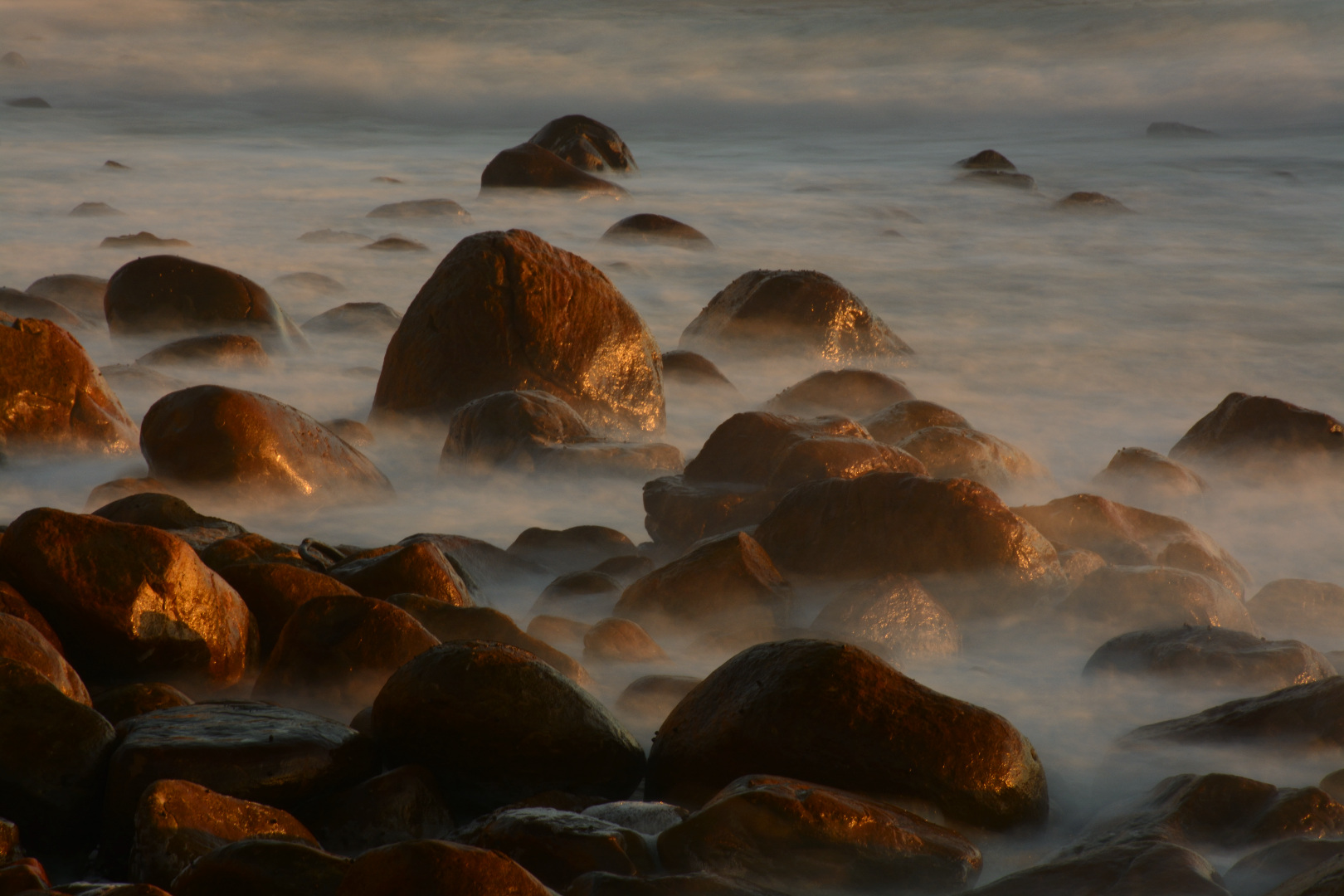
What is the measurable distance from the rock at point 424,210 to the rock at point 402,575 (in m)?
8.34

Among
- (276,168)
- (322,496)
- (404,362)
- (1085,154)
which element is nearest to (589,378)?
(404,362)

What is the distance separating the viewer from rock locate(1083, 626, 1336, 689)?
9.52 ft

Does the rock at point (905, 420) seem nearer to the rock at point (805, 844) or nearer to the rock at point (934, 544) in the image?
the rock at point (934, 544)

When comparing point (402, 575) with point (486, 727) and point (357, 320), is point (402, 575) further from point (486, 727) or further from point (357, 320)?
point (357, 320)

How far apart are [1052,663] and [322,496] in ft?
7.52

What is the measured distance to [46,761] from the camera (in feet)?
6.45

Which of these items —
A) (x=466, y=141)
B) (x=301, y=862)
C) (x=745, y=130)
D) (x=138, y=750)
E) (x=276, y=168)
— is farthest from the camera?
(x=745, y=130)

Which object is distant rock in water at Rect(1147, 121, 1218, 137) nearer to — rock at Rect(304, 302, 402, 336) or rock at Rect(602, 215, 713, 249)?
rock at Rect(602, 215, 713, 249)

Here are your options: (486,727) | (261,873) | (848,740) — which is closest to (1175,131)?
(848,740)

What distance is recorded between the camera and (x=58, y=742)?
6.50 ft

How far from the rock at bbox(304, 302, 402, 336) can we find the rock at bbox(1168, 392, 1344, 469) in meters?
4.19

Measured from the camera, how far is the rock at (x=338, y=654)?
2.48 m

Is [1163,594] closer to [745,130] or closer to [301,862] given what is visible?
[301,862]

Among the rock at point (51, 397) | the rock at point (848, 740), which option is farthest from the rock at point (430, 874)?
the rock at point (51, 397)
